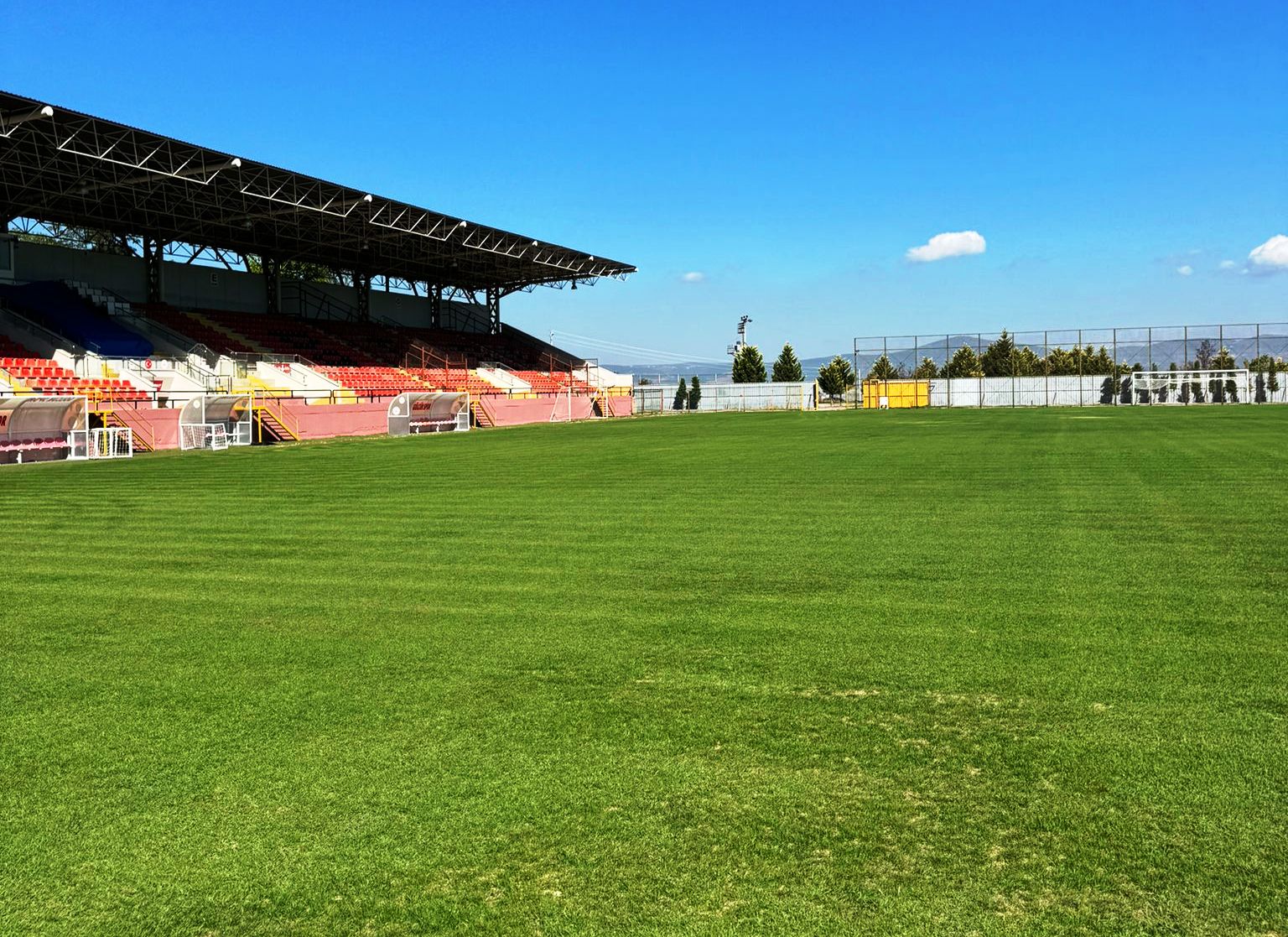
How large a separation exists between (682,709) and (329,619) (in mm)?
2862

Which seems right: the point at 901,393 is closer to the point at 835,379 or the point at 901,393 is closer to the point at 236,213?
the point at 835,379

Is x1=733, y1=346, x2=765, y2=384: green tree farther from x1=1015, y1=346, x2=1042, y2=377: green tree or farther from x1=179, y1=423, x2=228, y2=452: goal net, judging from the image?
x1=179, y1=423, x2=228, y2=452: goal net

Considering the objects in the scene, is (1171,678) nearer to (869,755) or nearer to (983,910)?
(869,755)

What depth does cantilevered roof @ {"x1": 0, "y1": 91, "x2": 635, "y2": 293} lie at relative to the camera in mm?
31547

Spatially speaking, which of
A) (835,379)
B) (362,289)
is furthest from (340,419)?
(835,379)

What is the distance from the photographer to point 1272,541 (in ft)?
27.5

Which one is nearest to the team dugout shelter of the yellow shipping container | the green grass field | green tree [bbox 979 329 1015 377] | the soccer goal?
the yellow shipping container

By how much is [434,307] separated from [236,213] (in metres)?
21.3

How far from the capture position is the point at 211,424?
91.8 ft

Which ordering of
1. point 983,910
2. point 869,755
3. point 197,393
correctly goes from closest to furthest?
point 983,910 < point 869,755 < point 197,393

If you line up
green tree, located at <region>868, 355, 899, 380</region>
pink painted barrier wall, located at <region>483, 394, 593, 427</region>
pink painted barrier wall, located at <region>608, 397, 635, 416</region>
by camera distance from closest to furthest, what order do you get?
pink painted barrier wall, located at <region>483, 394, 593, 427</region> → pink painted barrier wall, located at <region>608, 397, 635, 416</region> → green tree, located at <region>868, 355, 899, 380</region>

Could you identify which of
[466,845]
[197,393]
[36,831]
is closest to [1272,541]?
[466,845]

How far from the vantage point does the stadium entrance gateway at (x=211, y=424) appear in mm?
28062

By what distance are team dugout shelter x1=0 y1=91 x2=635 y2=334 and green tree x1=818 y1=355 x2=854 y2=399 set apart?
21980 millimetres
